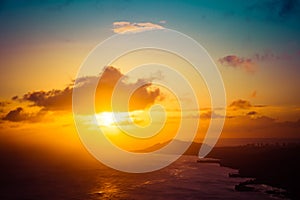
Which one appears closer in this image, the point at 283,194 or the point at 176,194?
the point at 283,194

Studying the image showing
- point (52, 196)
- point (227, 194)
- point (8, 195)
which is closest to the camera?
point (227, 194)

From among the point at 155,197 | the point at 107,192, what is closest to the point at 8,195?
the point at 107,192

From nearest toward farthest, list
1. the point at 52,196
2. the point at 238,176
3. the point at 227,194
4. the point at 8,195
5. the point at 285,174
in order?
1. the point at 227,194
2. the point at 52,196
3. the point at 8,195
4. the point at 285,174
5. the point at 238,176

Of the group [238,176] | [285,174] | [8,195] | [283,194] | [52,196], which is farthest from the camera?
[238,176]

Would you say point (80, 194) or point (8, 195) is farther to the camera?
point (8, 195)

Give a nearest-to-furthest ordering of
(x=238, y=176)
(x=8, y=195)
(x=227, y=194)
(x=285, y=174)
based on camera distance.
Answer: (x=227, y=194)
(x=8, y=195)
(x=285, y=174)
(x=238, y=176)

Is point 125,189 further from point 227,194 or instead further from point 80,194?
point 227,194

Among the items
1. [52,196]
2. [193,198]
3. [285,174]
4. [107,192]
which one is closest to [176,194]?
[193,198]

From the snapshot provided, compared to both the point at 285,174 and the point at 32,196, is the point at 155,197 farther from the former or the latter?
the point at 285,174
